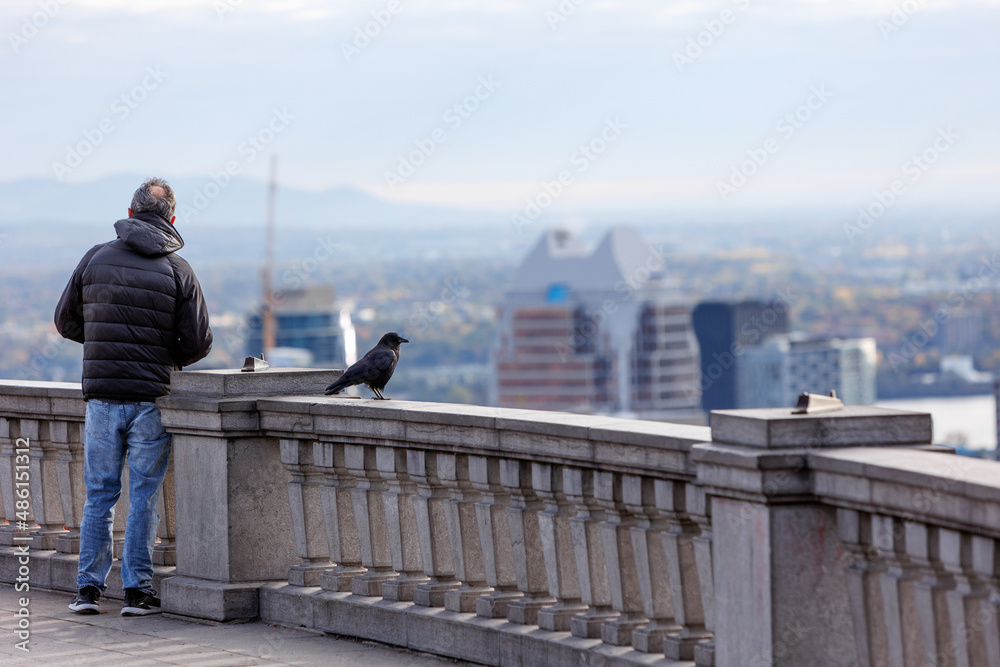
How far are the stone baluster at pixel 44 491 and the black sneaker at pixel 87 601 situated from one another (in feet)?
3.84

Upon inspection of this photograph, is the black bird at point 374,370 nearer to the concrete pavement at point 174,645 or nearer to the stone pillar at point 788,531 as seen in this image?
the concrete pavement at point 174,645

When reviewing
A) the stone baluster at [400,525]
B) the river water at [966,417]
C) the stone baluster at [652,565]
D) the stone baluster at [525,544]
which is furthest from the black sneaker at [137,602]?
the river water at [966,417]

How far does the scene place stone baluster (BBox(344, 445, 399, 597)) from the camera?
6547mm

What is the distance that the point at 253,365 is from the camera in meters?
7.24

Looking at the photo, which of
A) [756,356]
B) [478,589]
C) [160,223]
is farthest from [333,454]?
[756,356]

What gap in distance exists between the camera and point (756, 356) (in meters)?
186

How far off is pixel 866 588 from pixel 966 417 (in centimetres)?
17109

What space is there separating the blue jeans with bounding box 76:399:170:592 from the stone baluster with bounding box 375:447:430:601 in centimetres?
147

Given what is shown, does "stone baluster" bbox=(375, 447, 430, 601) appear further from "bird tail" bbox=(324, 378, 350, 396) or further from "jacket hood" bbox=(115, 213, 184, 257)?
"jacket hood" bbox=(115, 213, 184, 257)

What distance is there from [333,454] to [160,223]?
5.26ft

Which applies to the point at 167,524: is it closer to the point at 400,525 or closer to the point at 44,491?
the point at 44,491

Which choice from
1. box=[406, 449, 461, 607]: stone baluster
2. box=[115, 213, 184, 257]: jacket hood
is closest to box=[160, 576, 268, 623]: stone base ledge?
box=[406, 449, 461, 607]: stone baluster

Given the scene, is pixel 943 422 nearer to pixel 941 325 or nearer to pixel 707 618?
pixel 941 325

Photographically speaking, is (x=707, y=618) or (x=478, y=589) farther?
(x=478, y=589)
